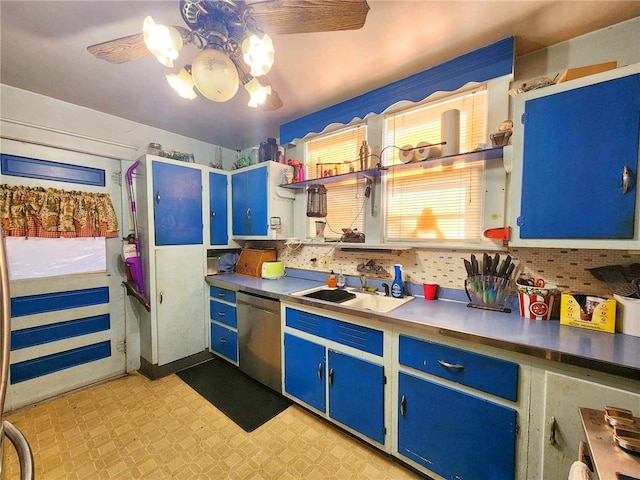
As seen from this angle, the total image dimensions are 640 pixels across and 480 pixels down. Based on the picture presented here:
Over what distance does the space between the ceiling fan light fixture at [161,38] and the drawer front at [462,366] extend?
1.78m

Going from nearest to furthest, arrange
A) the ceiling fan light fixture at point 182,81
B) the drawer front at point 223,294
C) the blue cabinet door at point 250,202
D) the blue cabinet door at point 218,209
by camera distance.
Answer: the ceiling fan light fixture at point 182,81 < the drawer front at point 223,294 < the blue cabinet door at point 250,202 < the blue cabinet door at point 218,209

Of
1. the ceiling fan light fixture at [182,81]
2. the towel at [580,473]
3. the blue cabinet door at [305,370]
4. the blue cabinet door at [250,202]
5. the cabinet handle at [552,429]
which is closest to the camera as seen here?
the towel at [580,473]

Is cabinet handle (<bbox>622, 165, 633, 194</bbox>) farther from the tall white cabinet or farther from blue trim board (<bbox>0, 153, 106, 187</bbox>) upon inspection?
blue trim board (<bbox>0, 153, 106, 187</bbox>)

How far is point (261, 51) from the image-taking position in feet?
3.51

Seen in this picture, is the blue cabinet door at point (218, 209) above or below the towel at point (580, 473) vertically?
above

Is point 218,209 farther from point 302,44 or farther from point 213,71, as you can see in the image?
point 213,71

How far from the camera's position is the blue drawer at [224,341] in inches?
101

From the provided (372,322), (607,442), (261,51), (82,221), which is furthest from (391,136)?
(82,221)

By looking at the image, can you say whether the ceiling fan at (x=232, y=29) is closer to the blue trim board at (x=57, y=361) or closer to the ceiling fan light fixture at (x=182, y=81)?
the ceiling fan light fixture at (x=182, y=81)

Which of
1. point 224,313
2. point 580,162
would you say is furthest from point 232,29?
point 224,313

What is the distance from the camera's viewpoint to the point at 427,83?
183 centimetres

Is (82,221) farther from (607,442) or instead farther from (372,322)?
(607,442)

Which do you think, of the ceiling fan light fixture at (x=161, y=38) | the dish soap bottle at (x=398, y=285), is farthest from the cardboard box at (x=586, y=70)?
the ceiling fan light fixture at (x=161, y=38)

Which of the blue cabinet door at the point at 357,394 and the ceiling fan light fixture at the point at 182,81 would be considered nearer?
the ceiling fan light fixture at the point at 182,81
